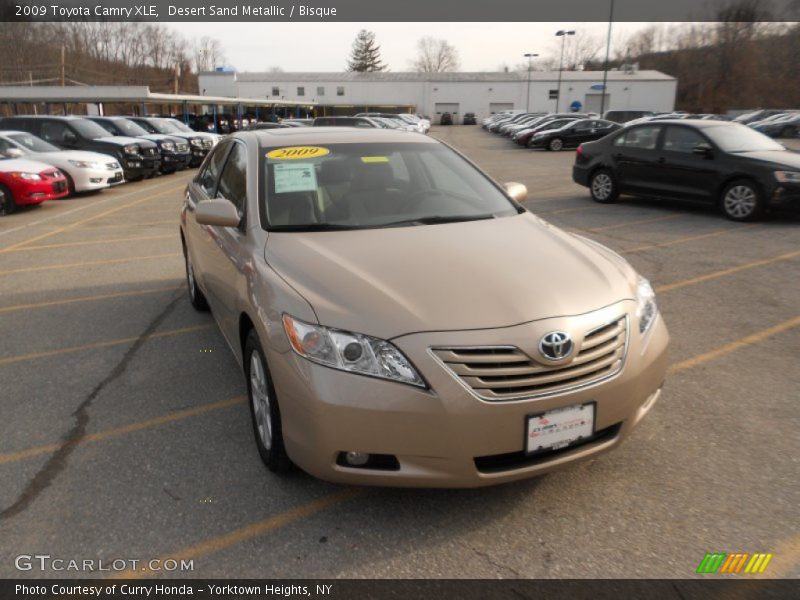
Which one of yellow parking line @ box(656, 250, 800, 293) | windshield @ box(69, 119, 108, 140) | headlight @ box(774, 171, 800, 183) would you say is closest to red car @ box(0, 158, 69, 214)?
windshield @ box(69, 119, 108, 140)

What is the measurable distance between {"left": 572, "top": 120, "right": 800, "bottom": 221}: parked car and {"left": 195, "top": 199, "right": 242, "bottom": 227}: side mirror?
8750 millimetres

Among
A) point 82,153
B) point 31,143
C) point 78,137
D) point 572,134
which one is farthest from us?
point 572,134

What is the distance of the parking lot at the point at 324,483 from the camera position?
2535 mm

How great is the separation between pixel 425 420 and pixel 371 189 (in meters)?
1.88

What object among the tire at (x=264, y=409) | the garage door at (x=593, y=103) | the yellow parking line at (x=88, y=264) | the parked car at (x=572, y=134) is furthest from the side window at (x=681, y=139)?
the garage door at (x=593, y=103)

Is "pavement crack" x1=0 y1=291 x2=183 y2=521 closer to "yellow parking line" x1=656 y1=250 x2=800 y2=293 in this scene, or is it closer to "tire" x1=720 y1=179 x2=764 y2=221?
"yellow parking line" x1=656 y1=250 x2=800 y2=293

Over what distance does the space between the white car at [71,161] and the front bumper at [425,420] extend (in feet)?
44.8

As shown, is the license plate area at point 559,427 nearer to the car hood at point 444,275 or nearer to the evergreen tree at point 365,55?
the car hood at point 444,275

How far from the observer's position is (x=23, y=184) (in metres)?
11.8

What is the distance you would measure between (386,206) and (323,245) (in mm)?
671

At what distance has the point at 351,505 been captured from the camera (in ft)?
9.36

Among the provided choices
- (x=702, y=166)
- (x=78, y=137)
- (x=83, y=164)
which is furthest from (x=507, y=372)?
(x=78, y=137)

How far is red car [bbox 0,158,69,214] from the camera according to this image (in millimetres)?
11758

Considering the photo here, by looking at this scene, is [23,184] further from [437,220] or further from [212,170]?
[437,220]
